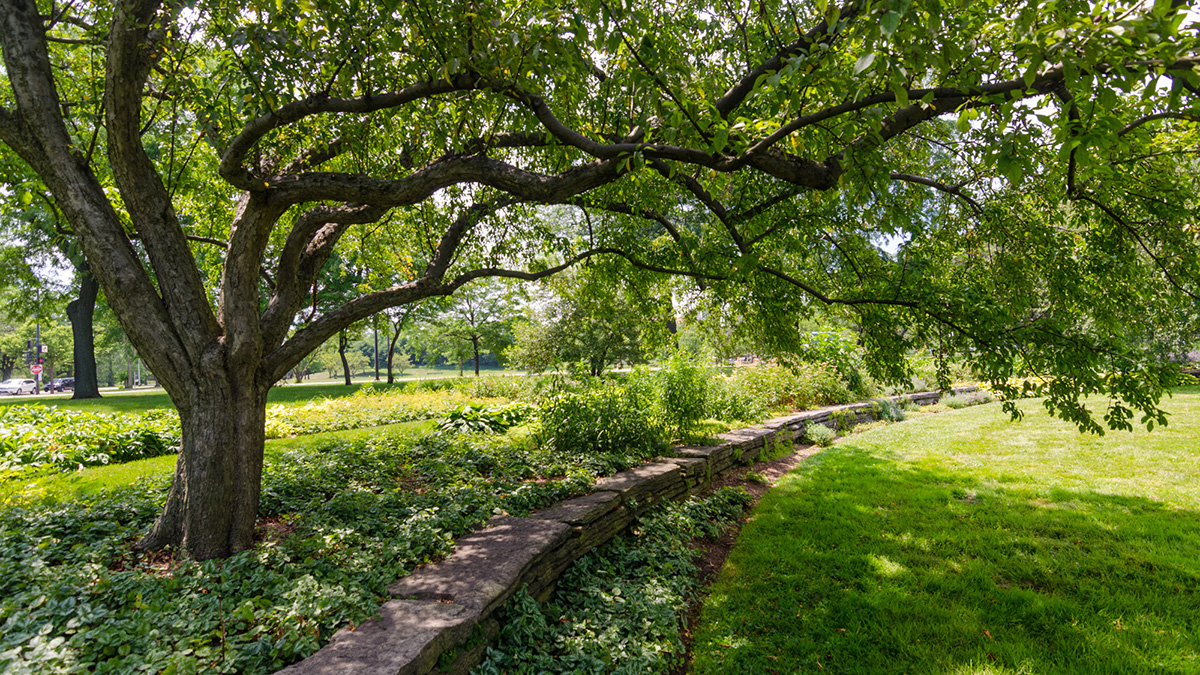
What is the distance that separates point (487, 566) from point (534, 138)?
11.7ft

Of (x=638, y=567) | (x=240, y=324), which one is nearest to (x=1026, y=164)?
(x=638, y=567)

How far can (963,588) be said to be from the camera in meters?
3.63

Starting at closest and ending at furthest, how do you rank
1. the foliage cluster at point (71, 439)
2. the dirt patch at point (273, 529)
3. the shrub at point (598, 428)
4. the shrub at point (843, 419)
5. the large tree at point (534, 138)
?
the large tree at point (534, 138), the dirt patch at point (273, 529), the shrub at point (598, 428), the foliage cluster at point (71, 439), the shrub at point (843, 419)

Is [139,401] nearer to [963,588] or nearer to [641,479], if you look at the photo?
[641,479]

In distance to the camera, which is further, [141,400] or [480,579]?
[141,400]

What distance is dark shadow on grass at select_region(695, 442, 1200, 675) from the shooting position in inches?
115

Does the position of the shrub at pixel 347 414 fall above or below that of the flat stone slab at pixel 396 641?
above

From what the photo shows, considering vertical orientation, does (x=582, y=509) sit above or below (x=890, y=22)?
below

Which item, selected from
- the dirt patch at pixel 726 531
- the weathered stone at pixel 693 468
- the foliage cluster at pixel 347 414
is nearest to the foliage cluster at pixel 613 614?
the dirt patch at pixel 726 531

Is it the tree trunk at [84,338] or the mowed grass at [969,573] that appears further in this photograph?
the tree trunk at [84,338]

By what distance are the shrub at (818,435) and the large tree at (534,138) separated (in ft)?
14.6

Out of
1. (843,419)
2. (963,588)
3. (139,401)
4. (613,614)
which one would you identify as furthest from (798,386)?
(139,401)

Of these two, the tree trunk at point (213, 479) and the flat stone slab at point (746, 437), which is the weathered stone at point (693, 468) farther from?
the tree trunk at point (213, 479)

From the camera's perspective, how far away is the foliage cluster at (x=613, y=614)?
9.17 ft
